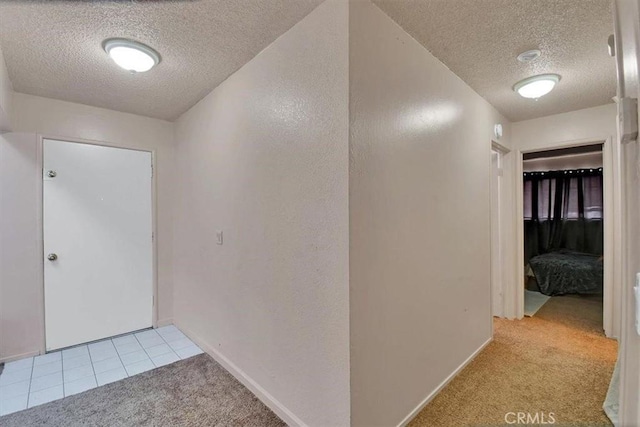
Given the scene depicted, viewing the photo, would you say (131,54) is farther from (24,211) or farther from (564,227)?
(564,227)

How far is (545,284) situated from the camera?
4.70m

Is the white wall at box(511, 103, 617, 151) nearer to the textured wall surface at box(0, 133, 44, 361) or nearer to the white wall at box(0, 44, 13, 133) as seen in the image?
the white wall at box(0, 44, 13, 133)

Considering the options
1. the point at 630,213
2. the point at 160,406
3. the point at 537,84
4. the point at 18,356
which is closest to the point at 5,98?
the point at 18,356

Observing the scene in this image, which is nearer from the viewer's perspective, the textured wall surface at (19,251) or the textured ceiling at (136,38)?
the textured ceiling at (136,38)

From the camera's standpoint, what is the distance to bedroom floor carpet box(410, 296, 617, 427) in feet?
6.27

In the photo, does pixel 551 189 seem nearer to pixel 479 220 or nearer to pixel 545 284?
pixel 545 284

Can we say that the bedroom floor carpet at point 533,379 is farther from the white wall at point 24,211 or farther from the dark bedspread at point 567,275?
the white wall at point 24,211

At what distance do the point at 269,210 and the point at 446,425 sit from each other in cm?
171

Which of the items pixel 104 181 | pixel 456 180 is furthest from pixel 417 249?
pixel 104 181

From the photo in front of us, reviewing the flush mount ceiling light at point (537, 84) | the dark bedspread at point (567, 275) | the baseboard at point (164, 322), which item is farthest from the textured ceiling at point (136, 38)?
the dark bedspread at point (567, 275)

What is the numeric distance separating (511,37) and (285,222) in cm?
186

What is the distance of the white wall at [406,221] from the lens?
1.55 m

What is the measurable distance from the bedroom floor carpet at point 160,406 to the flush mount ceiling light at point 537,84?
10.2ft

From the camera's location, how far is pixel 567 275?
458 centimetres
